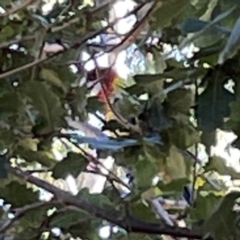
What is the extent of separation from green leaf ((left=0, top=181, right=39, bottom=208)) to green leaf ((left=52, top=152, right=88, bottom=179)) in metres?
0.09

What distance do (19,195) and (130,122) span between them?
18cm

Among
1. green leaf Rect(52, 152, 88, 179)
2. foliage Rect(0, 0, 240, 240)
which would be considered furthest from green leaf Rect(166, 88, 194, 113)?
green leaf Rect(52, 152, 88, 179)

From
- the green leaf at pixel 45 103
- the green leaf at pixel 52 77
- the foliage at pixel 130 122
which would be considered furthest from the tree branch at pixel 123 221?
the green leaf at pixel 52 77

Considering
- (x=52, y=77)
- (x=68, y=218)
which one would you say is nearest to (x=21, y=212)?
(x=68, y=218)

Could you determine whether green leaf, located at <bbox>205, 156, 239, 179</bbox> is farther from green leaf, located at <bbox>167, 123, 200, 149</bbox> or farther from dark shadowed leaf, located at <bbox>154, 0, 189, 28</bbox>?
dark shadowed leaf, located at <bbox>154, 0, 189, 28</bbox>

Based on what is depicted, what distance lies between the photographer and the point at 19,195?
629 millimetres

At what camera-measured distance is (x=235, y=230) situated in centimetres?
54

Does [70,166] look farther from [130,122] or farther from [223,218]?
[223,218]

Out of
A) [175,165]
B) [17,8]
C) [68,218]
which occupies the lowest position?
[175,165]

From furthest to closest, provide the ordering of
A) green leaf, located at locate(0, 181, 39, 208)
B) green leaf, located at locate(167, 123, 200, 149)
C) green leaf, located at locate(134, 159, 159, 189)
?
green leaf, located at locate(167, 123, 200, 149) < green leaf, located at locate(0, 181, 39, 208) < green leaf, located at locate(134, 159, 159, 189)

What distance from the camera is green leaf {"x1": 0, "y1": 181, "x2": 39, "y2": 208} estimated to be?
627 mm

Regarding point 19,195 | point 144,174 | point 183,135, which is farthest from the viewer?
point 183,135

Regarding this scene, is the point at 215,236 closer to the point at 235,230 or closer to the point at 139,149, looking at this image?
the point at 235,230

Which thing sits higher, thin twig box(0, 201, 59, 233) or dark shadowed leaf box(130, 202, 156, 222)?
thin twig box(0, 201, 59, 233)
